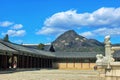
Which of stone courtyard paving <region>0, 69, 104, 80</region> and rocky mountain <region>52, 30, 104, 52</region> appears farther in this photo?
rocky mountain <region>52, 30, 104, 52</region>

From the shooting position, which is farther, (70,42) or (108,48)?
(70,42)

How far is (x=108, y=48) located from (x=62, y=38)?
474 ft

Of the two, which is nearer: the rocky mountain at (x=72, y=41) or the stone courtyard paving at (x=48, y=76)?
the stone courtyard paving at (x=48, y=76)

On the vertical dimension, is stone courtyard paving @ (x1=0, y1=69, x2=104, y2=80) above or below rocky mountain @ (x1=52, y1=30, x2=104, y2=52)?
below

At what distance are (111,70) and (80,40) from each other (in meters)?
133

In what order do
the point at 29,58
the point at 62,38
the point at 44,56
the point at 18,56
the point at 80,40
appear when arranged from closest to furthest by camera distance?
1. the point at 18,56
2. the point at 29,58
3. the point at 44,56
4. the point at 80,40
5. the point at 62,38

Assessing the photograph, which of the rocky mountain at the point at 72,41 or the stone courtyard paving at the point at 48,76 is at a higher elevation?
the rocky mountain at the point at 72,41

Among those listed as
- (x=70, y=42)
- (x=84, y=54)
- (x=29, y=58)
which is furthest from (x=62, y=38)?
(x=29, y=58)

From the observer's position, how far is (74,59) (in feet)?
194

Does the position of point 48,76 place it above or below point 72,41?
below

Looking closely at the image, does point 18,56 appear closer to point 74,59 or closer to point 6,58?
point 6,58

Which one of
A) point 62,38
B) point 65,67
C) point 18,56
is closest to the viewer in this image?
point 18,56

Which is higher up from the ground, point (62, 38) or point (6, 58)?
point (62, 38)

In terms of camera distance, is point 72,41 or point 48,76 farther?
point 72,41
